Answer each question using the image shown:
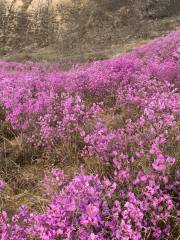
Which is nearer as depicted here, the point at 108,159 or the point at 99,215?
the point at 99,215

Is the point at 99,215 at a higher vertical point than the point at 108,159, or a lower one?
higher

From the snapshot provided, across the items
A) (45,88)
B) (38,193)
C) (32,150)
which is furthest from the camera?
(45,88)

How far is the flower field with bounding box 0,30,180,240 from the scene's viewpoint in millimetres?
3430

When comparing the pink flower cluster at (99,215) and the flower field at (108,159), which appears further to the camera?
the flower field at (108,159)

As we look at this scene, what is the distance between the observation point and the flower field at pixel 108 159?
11.3ft

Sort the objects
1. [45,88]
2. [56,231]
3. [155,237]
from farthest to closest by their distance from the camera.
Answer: [45,88] < [155,237] < [56,231]

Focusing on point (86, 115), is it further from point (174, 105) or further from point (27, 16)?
point (27, 16)

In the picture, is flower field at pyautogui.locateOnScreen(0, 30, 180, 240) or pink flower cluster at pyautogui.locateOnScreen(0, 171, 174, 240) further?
flower field at pyautogui.locateOnScreen(0, 30, 180, 240)

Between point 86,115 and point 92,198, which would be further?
point 86,115

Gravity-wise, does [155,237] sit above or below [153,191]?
below

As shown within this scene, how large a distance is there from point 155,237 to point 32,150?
10.2ft

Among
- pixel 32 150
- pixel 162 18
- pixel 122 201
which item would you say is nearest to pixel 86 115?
pixel 32 150

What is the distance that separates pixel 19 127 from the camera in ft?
21.7

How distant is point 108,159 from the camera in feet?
16.0
